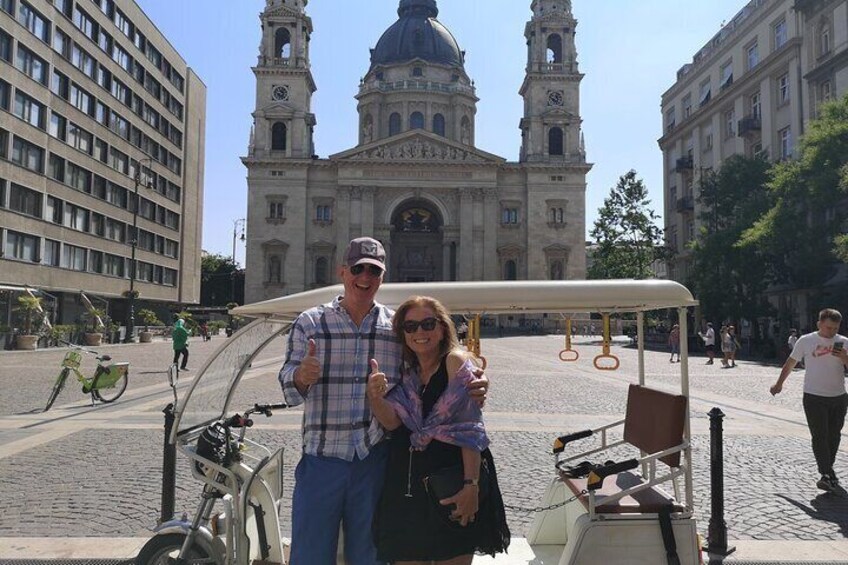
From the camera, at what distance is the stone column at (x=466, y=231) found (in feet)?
214

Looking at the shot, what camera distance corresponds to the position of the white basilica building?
6556 cm

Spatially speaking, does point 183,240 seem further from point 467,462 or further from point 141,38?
point 467,462

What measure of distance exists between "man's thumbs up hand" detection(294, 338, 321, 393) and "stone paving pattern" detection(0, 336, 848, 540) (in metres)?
3.25

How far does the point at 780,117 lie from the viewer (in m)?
39.4

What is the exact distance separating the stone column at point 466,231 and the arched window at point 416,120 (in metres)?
12.1

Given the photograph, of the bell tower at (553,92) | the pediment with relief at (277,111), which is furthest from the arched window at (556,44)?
the pediment with relief at (277,111)

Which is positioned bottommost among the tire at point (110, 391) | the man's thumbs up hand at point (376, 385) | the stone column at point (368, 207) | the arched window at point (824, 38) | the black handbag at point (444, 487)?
the tire at point (110, 391)

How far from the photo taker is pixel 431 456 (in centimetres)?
307

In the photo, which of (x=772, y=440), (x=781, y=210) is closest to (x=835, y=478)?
(x=772, y=440)

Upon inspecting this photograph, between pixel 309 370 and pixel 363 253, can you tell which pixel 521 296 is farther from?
pixel 309 370

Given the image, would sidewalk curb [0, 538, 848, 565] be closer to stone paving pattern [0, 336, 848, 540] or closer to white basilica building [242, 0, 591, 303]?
stone paving pattern [0, 336, 848, 540]

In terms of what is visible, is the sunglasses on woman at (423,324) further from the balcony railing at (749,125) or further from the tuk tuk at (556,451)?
the balcony railing at (749,125)

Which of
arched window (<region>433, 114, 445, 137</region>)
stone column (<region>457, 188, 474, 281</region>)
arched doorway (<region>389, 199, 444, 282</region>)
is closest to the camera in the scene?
stone column (<region>457, 188, 474, 281</region>)

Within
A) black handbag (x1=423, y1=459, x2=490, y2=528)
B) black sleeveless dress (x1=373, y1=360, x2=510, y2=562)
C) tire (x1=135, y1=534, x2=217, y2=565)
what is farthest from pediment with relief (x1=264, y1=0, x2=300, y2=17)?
black handbag (x1=423, y1=459, x2=490, y2=528)
